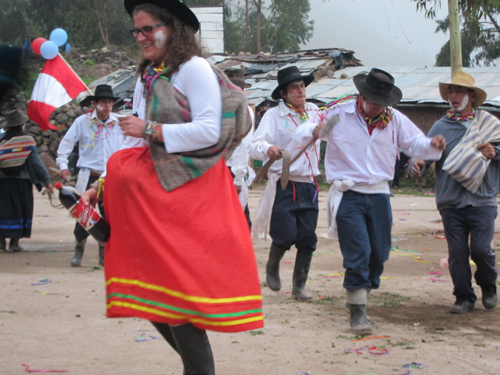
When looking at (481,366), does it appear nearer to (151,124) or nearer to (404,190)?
(151,124)

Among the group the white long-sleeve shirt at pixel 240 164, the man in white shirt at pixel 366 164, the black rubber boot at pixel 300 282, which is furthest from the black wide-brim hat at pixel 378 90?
the white long-sleeve shirt at pixel 240 164

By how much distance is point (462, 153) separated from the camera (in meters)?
5.55

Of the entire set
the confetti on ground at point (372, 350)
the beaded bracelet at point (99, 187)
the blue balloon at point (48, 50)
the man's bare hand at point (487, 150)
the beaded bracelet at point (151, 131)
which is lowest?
the confetti on ground at point (372, 350)

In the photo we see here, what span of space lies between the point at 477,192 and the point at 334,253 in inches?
124

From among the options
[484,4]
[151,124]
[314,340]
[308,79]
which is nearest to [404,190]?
[484,4]

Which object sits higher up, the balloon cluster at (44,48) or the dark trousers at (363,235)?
the balloon cluster at (44,48)

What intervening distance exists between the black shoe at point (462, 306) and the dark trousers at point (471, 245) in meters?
0.03

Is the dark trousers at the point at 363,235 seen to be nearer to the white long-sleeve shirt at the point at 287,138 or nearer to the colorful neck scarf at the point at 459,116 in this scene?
the white long-sleeve shirt at the point at 287,138

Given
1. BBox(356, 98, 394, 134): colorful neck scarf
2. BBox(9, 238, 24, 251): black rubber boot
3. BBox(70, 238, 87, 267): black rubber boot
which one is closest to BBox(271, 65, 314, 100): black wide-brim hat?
BBox(356, 98, 394, 134): colorful neck scarf

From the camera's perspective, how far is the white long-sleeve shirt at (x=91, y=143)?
7.67 metres

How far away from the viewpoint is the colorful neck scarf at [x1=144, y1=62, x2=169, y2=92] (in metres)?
2.86

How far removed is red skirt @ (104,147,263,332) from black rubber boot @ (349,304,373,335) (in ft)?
7.19

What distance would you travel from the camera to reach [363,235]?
4.99 metres

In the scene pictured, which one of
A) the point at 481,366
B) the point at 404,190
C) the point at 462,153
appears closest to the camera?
the point at 481,366
